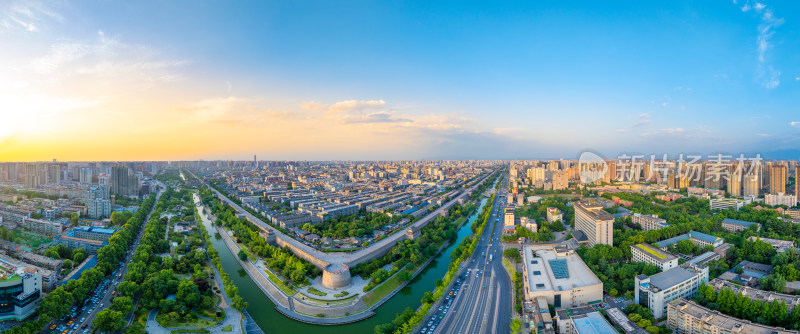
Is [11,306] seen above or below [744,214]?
below

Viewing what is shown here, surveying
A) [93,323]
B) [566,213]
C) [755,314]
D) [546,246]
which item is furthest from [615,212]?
[93,323]

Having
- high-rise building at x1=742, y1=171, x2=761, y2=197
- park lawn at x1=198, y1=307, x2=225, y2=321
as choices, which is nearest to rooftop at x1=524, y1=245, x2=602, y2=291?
park lawn at x1=198, y1=307, x2=225, y2=321

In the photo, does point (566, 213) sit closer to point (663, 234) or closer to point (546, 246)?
point (663, 234)

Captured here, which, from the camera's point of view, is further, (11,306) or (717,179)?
(717,179)

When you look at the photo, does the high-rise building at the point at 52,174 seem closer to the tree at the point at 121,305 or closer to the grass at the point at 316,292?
the tree at the point at 121,305

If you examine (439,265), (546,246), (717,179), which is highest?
(717,179)

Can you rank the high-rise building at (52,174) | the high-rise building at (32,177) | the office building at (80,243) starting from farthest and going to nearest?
the high-rise building at (52,174)
the high-rise building at (32,177)
the office building at (80,243)

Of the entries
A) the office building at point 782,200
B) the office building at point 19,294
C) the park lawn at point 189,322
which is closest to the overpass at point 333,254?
the park lawn at point 189,322

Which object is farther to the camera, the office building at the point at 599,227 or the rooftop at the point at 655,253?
the office building at the point at 599,227
